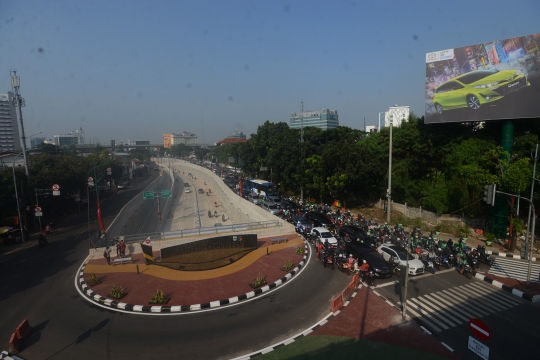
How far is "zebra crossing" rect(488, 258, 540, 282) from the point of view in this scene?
13516 millimetres

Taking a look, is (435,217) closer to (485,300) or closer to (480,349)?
(485,300)

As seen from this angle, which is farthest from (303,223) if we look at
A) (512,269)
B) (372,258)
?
(512,269)

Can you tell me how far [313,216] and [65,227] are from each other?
22.3 metres

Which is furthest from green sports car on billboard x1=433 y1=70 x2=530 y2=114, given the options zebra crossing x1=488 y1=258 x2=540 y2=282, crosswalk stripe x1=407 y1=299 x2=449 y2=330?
crosswalk stripe x1=407 y1=299 x2=449 y2=330

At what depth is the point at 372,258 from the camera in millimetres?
14141

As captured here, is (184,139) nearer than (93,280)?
No

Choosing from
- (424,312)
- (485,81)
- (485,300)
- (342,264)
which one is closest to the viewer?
(424,312)

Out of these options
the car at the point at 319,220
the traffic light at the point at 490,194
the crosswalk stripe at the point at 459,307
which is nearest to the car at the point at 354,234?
the car at the point at 319,220

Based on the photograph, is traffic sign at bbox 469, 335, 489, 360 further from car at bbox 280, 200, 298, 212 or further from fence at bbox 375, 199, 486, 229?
car at bbox 280, 200, 298, 212

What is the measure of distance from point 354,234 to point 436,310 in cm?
792

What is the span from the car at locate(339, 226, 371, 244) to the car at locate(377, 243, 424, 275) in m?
1.82

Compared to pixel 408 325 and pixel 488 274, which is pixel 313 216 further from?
pixel 408 325

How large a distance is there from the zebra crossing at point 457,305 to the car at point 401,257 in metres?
1.57

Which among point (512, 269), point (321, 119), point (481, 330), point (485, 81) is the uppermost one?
point (321, 119)
